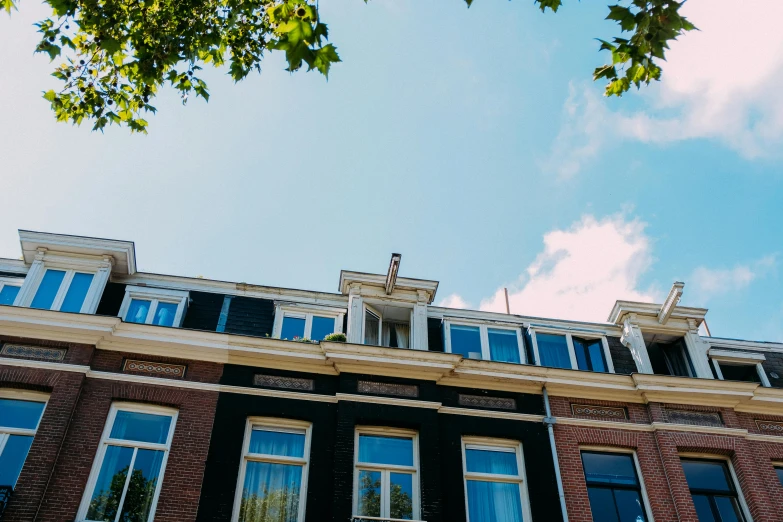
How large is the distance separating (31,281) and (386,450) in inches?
399

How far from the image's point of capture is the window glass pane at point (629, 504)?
16.1m

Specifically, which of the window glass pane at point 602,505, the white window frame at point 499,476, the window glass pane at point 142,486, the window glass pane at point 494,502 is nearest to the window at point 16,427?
the window glass pane at point 142,486

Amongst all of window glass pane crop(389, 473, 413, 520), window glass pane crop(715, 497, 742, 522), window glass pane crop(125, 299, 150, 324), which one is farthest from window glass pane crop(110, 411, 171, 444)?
window glass pane crop(715, 497, 742, 522)

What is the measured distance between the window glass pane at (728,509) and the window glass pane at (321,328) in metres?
10.7

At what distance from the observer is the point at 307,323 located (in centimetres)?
1877

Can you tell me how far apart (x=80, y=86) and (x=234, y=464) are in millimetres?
8524

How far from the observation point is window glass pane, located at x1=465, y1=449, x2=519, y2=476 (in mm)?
16391

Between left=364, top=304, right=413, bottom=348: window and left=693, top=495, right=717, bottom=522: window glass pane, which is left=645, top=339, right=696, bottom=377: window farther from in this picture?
left=364, top=304, right=413, bottom=348: window

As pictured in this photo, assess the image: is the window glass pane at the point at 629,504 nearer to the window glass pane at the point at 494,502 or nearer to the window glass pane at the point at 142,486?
the window glass pane at the point at 494,502

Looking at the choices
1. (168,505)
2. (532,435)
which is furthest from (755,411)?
(168,505)

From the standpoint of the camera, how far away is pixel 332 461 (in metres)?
15.5

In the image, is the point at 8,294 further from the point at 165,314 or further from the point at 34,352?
the point at 165,314

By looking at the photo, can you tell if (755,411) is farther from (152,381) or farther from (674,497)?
(152,381)

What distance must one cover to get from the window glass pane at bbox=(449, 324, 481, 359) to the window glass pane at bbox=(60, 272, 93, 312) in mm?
9930
